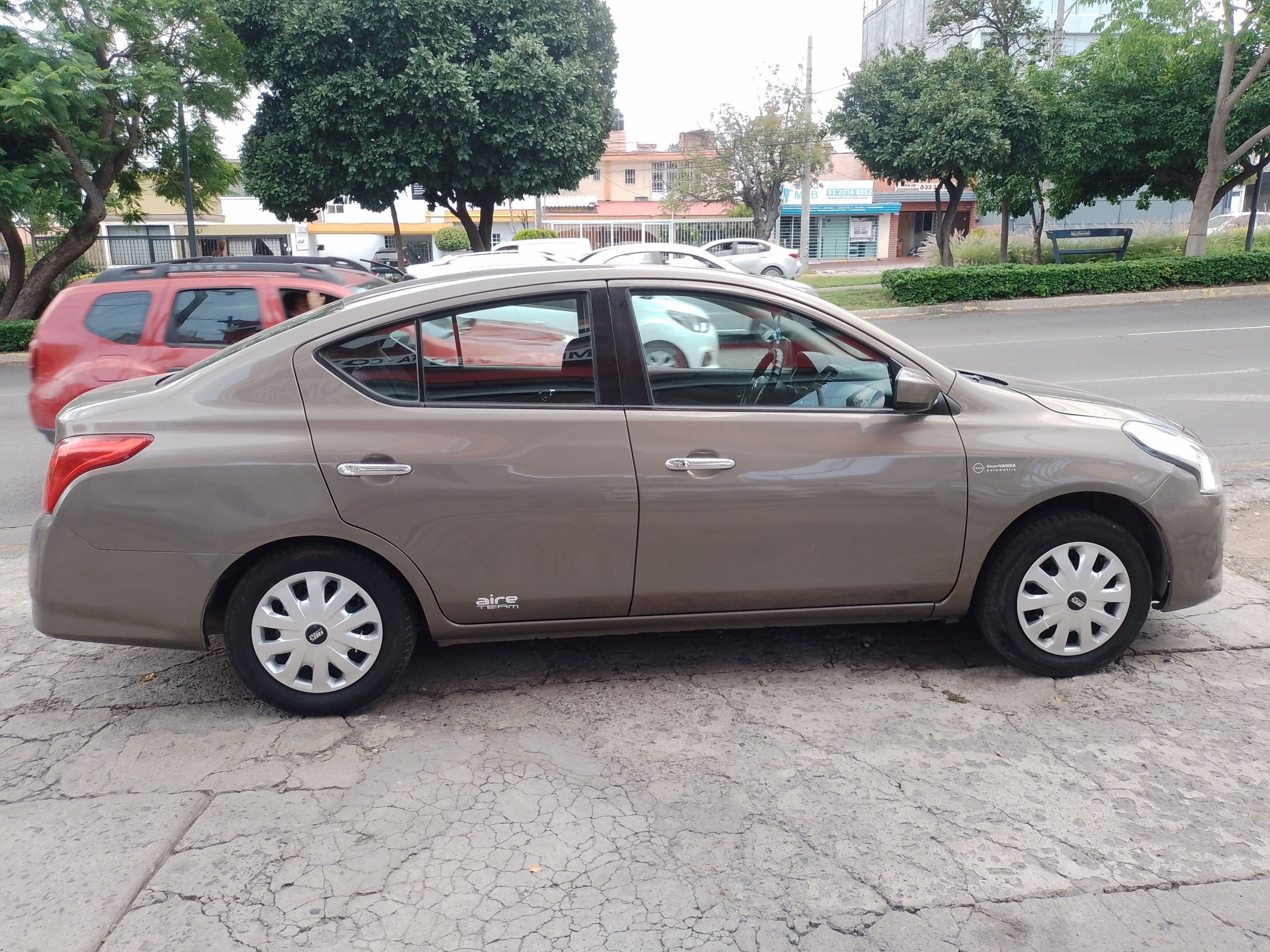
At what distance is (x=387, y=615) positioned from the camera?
385 centimetres

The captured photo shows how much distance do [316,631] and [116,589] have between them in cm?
75

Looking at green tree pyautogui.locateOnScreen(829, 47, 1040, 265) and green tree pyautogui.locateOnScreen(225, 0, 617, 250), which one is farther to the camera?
green tree pyautogui.locateOnScreen(829, 47, 1040, 265)

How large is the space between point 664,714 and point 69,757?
218 centimetres

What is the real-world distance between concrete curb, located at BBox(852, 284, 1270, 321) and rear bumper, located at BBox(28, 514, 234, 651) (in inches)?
698

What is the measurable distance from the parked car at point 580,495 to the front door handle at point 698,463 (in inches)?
0.5

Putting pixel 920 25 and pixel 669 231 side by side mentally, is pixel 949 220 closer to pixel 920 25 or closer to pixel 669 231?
pixel 669 231

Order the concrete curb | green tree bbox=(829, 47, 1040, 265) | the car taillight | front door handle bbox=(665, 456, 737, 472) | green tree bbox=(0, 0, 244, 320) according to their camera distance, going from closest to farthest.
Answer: the car taillight < front door handle bbox=(665, 456, 737, 472) < green tree bbox=(0, 0, 244, 320) < the concrete curb < green tree bbox=(829, 47, 1040, 265)

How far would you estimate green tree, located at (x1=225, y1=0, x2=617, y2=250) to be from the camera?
1973 cm

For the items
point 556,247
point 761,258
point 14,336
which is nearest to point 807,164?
point 761,258

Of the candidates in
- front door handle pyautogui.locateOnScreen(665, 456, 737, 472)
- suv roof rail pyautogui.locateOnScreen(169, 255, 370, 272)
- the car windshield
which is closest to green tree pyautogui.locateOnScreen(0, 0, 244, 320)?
suv roof rail pyautogui.locateOnScreen(169, 255, 370, 272)

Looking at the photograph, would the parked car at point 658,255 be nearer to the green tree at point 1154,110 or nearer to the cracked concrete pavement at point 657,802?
the green tree at point 1154,110

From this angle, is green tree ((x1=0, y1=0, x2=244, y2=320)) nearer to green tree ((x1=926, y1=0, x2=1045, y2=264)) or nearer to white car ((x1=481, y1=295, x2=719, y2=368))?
white car ((x1=481, y1=295, x2=719, y2=368))

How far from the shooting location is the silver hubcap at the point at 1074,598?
407 centimetres

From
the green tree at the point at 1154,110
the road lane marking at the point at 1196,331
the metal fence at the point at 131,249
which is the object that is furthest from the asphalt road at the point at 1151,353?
the metal fence at the point at 131,249
